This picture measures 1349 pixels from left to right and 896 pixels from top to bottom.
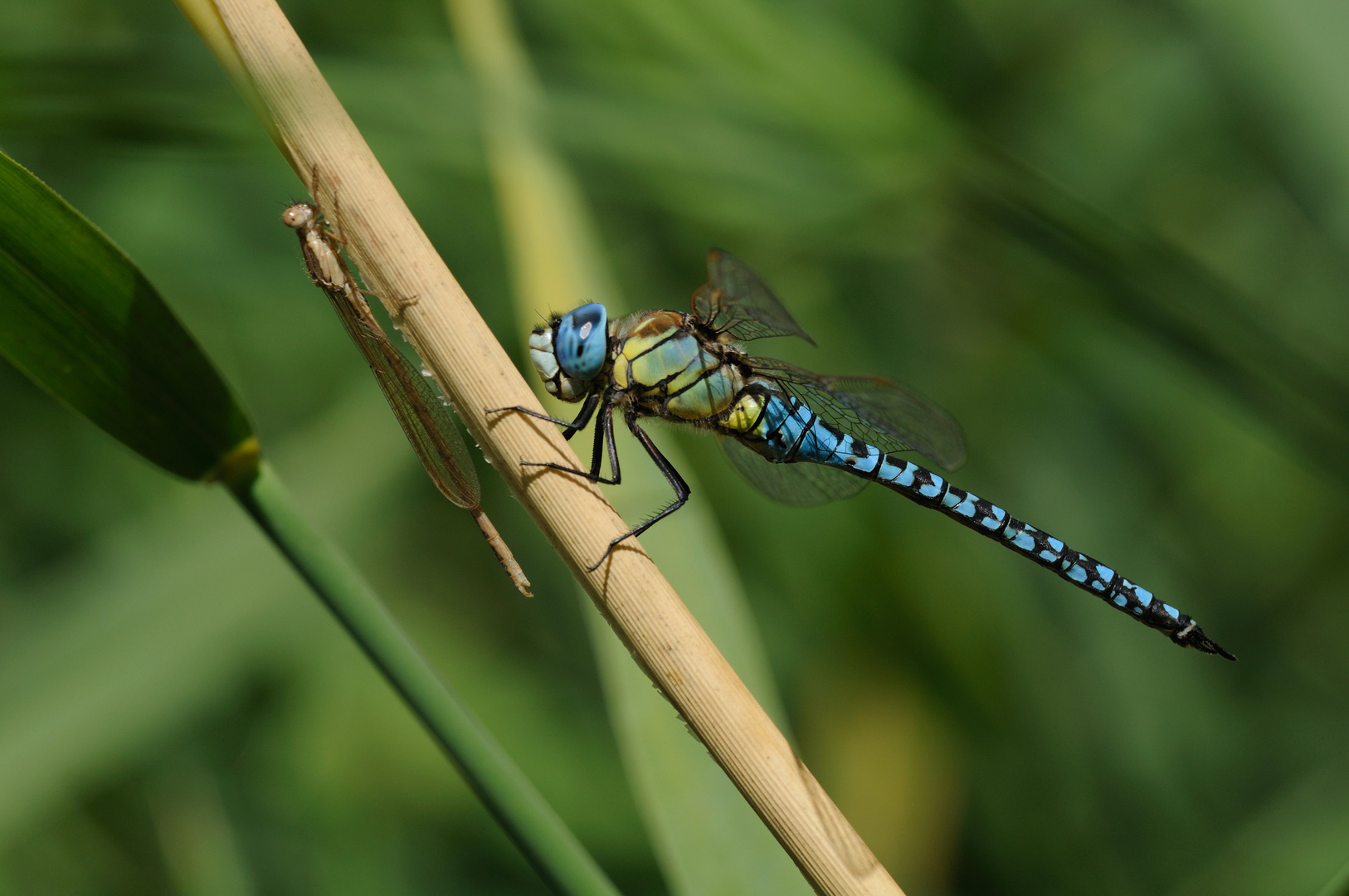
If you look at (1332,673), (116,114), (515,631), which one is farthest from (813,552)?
(116,114)

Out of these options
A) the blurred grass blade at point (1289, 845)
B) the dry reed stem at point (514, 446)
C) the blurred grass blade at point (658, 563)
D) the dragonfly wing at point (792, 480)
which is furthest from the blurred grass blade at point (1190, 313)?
the dry reed stem at point (514, 446)

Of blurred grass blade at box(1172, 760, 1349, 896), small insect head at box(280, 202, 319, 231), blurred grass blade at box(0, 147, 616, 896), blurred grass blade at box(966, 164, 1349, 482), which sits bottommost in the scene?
blurred grass blade at box(1172, 760, 1349, 896)

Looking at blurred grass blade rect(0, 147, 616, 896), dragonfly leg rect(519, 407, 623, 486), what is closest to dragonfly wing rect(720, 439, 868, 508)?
dragonfly leg rect(519, 407, 623, 486)

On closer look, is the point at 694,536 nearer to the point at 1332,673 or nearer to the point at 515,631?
the point at 515,631

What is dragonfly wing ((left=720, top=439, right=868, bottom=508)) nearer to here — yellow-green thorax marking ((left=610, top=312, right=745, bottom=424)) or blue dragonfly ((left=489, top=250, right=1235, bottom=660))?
blue dragonfly ((left=489, top=250, right=1235, bottom=660))

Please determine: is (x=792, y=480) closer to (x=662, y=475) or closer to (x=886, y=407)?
(x=886, y=407)

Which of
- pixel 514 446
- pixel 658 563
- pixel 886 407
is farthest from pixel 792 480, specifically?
pixel 514 446
